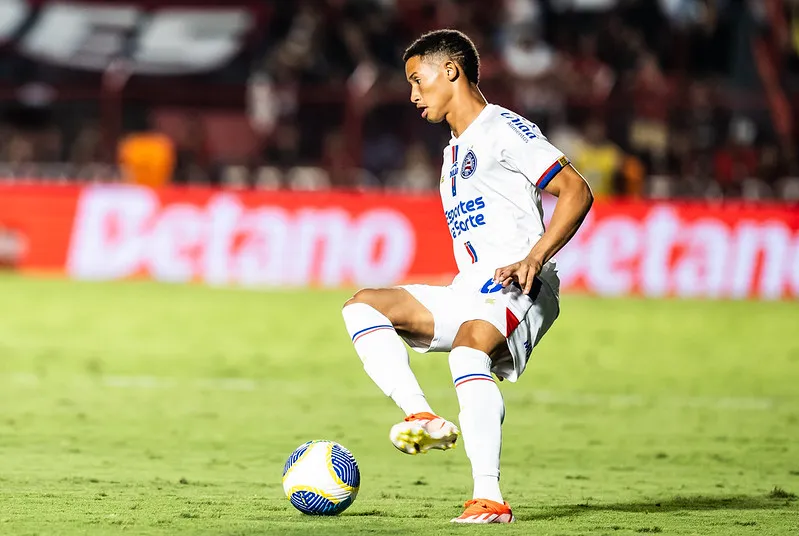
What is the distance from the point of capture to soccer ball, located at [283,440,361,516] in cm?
652

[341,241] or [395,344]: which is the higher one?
[395,344]

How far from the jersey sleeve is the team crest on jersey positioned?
14 cm

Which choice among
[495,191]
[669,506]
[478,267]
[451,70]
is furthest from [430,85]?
[669,506]

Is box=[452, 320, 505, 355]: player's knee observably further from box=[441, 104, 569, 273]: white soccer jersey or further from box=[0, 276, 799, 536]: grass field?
box=[0, 276, 799, 536]: grass field

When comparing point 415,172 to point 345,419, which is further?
point 415,172

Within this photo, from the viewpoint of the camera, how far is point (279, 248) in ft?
67.9

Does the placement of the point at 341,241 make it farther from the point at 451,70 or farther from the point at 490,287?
the point at 490,287

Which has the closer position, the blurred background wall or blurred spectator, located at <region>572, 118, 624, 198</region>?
the blurred background wall

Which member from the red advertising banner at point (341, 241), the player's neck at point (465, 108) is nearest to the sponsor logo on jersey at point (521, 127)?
the player's neck at point (465, 108)

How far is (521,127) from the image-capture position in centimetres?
663

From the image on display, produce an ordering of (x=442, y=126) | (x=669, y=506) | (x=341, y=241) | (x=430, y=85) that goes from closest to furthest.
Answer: (x=430, y=85) < (x=669, y=506) < (x=341, y=241) < (x=442, y=126)

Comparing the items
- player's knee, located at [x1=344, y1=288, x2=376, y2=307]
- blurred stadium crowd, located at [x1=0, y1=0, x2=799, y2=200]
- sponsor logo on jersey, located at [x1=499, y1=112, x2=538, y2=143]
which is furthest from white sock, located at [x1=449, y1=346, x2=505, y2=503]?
blurred stadium crowd, located at [x1=0, y1=0, x2=799, y2=200]

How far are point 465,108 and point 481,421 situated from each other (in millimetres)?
1464

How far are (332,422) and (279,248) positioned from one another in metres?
10.6
